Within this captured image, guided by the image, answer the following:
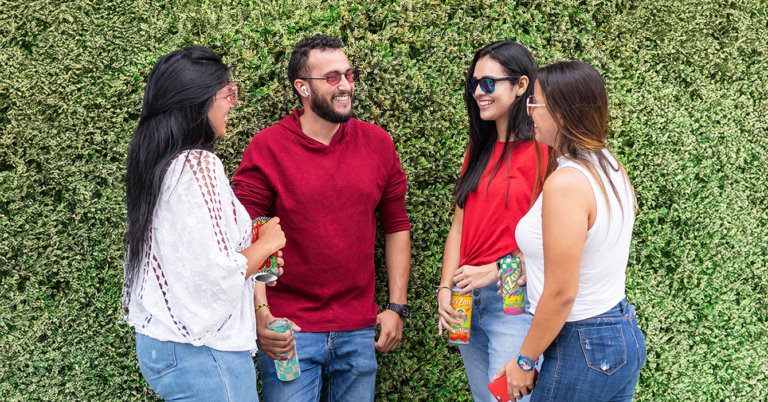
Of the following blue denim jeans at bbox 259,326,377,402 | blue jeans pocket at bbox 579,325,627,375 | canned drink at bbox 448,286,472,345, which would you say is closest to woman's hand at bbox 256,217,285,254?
blue denim jeans at bbox 259,326,377,402

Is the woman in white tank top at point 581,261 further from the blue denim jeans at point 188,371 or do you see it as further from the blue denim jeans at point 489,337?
the blue denim jeans at point 188,371

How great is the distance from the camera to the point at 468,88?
9.78ft

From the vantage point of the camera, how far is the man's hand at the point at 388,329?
3088 millimetres

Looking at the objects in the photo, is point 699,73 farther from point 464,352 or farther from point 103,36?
point 103,36

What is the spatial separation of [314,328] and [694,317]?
111 inches

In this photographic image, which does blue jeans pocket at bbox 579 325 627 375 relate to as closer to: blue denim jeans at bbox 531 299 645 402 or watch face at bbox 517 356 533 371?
blue denim jeans at bbox 531 299 645 402

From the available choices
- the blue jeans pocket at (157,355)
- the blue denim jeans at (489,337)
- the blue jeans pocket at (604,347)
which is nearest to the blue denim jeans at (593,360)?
the blue jeans pocket at (604,347)

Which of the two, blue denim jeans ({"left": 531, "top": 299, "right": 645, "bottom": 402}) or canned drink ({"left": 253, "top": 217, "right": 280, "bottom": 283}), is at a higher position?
canned drink ({"left": 253, "top": 217, "right": 280, "bottom": 283})

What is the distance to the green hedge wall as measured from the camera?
3.21 meters

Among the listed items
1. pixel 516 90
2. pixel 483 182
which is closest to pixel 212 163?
pixel 483 182

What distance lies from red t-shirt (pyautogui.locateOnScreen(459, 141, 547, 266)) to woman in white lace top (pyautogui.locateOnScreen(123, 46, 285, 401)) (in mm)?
1144

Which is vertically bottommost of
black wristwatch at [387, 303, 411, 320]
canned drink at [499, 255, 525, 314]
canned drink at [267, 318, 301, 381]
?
black wristwatch at [387, 303, 411, 320]

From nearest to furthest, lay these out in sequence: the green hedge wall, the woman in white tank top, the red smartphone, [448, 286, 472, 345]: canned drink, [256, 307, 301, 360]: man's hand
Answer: the woman in white tank top, the red smartphone, [256, 307, 301, 360]: man's hand, [448, 286, 472, 345]: canned drink, the green hedge wall

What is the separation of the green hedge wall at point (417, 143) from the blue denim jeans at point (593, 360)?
161 centimetres
